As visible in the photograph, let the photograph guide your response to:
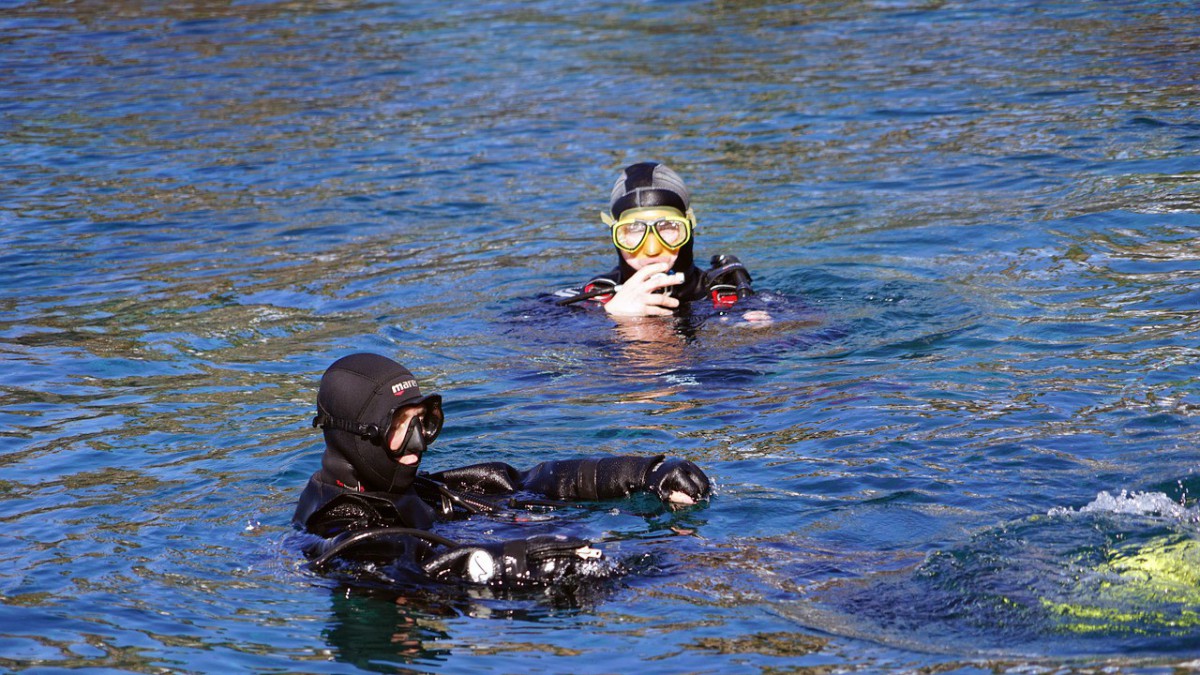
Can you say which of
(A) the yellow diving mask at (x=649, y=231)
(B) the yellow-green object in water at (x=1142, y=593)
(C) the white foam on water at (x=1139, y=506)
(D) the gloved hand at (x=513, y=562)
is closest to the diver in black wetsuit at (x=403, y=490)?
(D) the gloved hand at (x=513, y=562)

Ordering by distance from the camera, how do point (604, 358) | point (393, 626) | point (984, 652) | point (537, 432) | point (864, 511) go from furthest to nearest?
point (604, 358)
point (537, 432)
point (864, 511)
point (393, 626)
point (984, 652)

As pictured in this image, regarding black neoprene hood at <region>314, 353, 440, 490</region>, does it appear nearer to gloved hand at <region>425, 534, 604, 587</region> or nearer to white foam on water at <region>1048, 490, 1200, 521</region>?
gloved hand at <region>425, 534, 604, 587</region>

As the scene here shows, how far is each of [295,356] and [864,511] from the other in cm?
422

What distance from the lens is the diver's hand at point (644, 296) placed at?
8852mm

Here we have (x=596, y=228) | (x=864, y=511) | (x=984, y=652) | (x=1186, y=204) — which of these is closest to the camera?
(x=984, y=652)

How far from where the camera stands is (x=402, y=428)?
5.37 meters

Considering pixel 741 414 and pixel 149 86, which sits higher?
pixel 149 86

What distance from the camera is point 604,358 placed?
8.40 meters

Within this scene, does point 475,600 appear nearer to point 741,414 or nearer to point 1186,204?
point 741,414

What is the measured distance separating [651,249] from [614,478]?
325 cm

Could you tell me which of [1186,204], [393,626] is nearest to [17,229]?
[393,626]

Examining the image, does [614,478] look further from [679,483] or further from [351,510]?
[351,510]

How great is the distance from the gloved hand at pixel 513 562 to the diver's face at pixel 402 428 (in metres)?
0.45

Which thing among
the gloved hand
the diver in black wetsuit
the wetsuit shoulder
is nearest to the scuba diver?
the diver in black wetsuit
